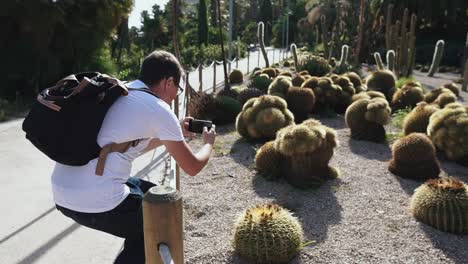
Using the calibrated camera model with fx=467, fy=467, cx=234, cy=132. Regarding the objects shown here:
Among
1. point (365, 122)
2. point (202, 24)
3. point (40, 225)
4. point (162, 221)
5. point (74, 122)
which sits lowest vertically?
point (40, 225)

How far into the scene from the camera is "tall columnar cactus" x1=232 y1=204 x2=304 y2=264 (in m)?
3.32

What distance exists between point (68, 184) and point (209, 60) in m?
23.7

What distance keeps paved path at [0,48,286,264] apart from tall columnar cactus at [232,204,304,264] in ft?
3.42

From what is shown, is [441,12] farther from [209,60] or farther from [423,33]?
[209,60]

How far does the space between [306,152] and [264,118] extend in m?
1.70

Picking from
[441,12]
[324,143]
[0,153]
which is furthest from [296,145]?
[441,12]

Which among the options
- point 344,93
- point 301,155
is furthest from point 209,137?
point 344,93

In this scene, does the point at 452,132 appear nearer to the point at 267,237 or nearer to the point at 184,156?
the point at 267,237

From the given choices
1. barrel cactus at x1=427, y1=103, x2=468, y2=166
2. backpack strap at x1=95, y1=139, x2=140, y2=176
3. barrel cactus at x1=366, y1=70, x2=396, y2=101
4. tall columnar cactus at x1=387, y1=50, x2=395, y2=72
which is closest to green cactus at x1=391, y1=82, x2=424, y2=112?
barrel cactus at x1=366, y1=70, x2=396, y2=101

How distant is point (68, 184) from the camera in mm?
2111

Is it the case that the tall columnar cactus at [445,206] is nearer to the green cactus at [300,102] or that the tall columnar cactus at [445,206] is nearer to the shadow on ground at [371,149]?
the shadow on ground at [371,149]

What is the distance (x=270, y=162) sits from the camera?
523 centimetres

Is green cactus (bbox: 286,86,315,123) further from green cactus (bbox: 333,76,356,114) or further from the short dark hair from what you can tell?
the short dark hair

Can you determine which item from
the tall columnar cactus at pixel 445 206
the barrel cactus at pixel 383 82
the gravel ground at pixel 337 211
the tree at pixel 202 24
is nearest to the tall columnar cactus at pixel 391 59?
the barrel cactus at pixel 383 82
